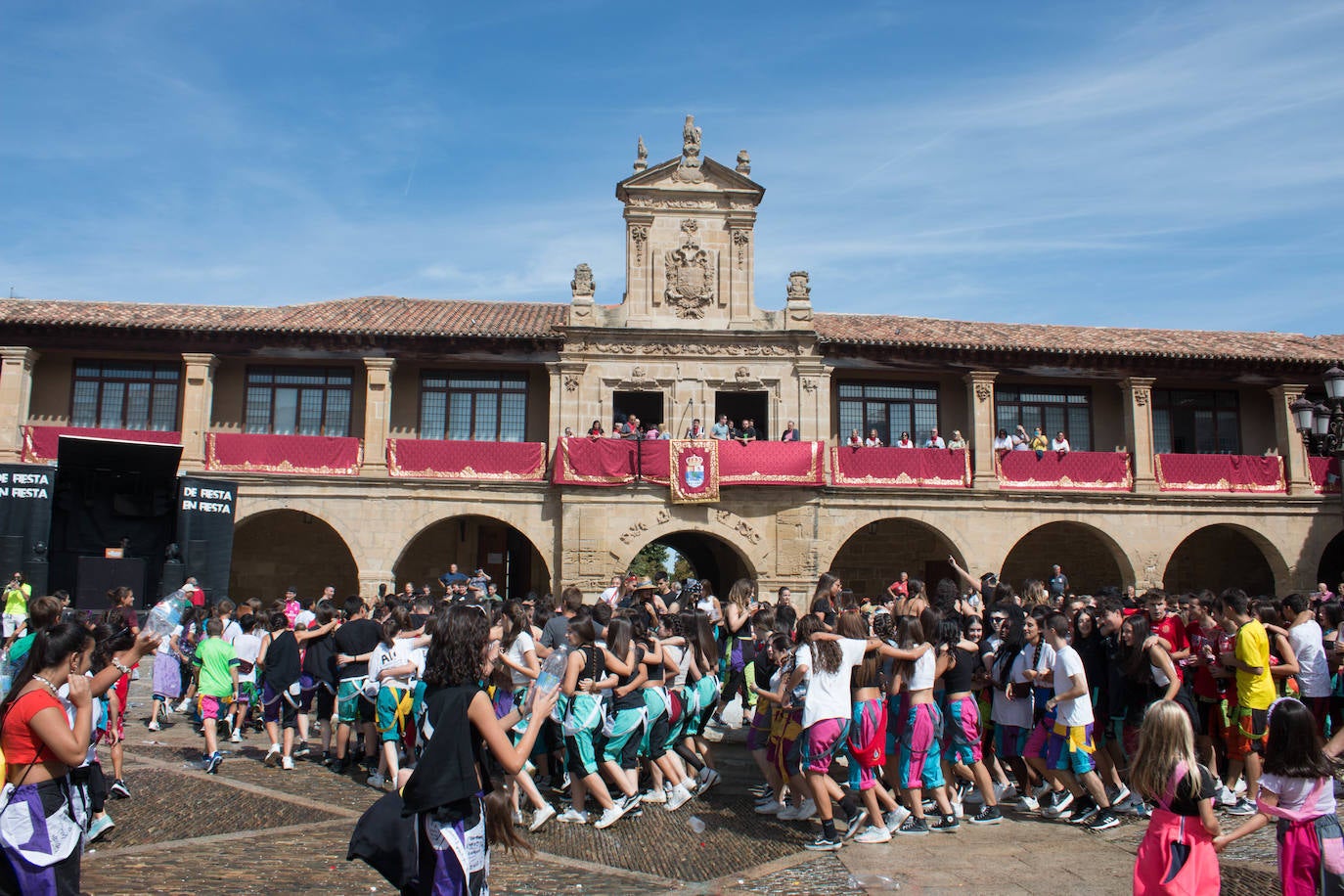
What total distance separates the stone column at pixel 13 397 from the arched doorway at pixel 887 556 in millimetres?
17478

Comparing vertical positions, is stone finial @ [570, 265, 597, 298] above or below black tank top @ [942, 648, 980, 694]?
above

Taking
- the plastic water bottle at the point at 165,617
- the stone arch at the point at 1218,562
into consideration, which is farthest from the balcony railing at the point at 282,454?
the stone arch at the point at 1218,562

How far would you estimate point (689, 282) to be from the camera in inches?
891

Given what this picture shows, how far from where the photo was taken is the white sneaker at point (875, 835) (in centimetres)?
801

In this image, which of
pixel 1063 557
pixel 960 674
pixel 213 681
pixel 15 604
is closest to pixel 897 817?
pixel 960 674

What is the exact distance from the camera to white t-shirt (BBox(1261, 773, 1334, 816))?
4930mm

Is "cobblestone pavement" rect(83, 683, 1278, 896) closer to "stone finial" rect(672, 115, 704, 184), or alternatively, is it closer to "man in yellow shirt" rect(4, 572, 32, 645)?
"man in yellow shirt" rect(4, 572, 32, 645)

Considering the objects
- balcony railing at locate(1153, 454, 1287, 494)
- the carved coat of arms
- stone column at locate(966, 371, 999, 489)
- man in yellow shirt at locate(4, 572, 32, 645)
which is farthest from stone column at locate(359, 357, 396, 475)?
balcony railing at locate(1153, 454, 1287, 494)

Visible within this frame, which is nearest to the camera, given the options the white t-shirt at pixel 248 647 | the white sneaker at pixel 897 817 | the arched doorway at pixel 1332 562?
the white sneaker at pixel 897 817

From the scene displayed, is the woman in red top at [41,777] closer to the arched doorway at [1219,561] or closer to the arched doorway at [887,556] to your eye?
the arched doorway at [887,556]

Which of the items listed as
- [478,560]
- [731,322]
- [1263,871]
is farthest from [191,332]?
[1263,871]

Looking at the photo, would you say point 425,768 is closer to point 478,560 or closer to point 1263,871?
point 1263,871

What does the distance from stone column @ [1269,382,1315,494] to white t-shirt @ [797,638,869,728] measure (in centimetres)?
1983

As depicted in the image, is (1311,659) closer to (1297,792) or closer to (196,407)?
(1297,792)
